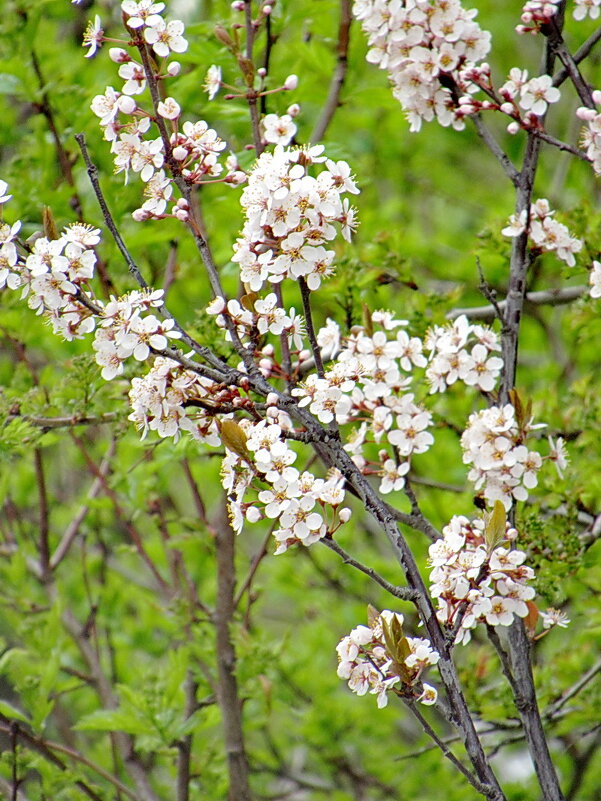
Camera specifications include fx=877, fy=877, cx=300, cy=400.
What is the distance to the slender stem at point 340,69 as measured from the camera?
127 inches

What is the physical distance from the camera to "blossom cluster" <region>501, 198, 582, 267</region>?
7.72ft

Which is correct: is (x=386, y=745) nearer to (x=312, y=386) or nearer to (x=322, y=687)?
(x=322, y=687)

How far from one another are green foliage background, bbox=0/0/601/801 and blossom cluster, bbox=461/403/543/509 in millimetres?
262

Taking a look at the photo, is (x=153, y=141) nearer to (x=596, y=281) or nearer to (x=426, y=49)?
(x=426, y=49)

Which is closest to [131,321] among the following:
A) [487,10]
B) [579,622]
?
[579,622]

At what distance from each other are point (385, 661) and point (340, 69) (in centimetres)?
235

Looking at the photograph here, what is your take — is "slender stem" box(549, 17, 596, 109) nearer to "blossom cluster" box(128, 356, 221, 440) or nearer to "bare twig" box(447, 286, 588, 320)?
"bare twig" box(447, 286, 588, 320)

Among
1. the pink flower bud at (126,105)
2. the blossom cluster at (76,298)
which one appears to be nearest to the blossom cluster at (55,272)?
the blossom cluster at (76,298)

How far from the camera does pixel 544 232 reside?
2377 mm

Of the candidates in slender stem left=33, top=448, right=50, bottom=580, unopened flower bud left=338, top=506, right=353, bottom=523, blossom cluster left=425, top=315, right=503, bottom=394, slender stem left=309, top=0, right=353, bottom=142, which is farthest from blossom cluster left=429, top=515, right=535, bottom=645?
slender stem left=33, top=448, right=50, bottom=580

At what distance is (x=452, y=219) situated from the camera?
6875 millimetres

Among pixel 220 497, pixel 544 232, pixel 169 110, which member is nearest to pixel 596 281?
pixel 544 232

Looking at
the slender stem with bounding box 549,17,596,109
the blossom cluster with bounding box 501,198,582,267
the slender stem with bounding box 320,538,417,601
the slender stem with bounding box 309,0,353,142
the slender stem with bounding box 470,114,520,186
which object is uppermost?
the slender stem with bounding box 309,0,353,142

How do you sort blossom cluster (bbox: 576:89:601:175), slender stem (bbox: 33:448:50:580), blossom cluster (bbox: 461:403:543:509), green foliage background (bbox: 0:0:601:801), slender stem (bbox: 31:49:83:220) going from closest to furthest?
blossom cluster (bbox: 461:403:543:509) < blossom cluster (bbox: 576:89:601:175) < green foliage background (bbox: 0:0:601:801) < slender stem (bbox: 31:49:83:220) < slender stem (bbox: 33:448:50:580)
